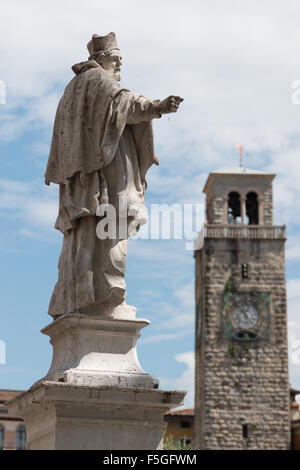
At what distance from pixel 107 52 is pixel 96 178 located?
0.92 m

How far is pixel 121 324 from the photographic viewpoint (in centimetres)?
656

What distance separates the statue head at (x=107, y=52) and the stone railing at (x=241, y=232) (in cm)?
3857

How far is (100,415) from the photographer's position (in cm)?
631

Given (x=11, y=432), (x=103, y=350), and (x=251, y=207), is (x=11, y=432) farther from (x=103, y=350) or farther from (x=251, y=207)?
(x=103, y=350)

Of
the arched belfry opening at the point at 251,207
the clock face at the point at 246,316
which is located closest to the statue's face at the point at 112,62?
the clock face at the point at 246,316

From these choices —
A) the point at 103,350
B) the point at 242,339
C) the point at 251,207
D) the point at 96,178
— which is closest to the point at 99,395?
the point at 103,350

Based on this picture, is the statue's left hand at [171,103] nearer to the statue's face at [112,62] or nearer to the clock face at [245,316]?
the statue's face at [112,62]

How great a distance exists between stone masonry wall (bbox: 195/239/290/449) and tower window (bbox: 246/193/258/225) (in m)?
2.88

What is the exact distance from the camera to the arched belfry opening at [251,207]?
48.5m

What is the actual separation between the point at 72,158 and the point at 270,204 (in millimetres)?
41879

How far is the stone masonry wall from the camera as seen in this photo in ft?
143
